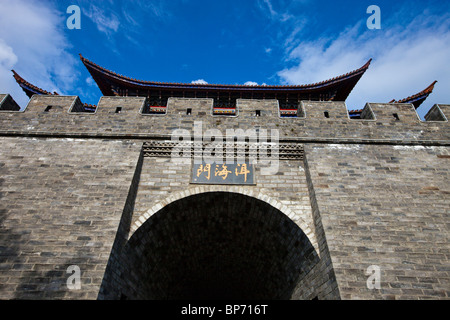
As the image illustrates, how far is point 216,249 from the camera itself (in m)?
7.83

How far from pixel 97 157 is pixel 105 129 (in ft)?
2.91

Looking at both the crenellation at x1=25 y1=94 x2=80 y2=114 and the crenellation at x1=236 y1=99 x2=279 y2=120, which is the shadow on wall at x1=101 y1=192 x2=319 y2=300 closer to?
the crenellation at x1=236 y1=99 x2=279 y2=120

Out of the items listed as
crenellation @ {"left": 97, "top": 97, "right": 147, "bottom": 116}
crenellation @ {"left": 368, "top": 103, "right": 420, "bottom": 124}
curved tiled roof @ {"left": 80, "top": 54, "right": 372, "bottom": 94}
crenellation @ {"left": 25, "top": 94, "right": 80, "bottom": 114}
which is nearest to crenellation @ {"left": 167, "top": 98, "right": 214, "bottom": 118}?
crenellation @ {"left": 97, "top": 97, "right": 147, "bottom": 116}

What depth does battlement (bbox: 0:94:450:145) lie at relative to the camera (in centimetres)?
693

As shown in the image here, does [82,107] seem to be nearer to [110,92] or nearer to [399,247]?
[110,92]

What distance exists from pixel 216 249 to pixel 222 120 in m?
3.65

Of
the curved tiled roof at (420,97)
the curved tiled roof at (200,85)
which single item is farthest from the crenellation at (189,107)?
the curved tiled roof at (420,97)

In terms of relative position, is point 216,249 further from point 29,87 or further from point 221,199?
point 29,87

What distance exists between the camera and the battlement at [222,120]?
6.93 meters

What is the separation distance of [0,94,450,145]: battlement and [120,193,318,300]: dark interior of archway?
2019 mm

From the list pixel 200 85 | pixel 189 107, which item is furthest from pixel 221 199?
pixel 200 85

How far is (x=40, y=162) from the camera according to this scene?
6328 mm
